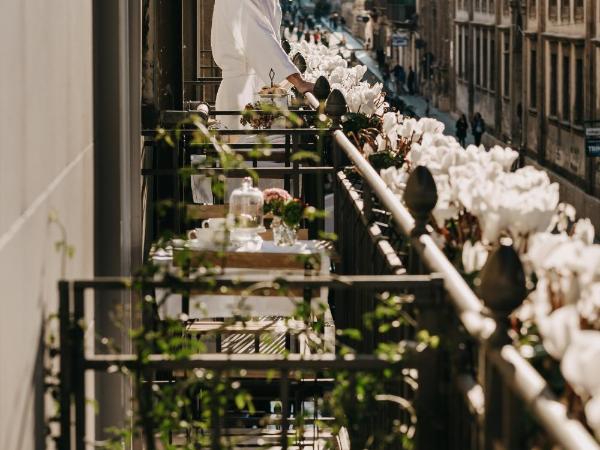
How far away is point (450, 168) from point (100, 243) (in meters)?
1.18

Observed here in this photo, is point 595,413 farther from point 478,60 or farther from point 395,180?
point 478,60

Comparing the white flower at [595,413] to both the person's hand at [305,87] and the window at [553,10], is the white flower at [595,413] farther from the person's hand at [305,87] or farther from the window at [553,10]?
the window at [553,10]

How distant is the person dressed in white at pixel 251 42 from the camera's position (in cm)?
830

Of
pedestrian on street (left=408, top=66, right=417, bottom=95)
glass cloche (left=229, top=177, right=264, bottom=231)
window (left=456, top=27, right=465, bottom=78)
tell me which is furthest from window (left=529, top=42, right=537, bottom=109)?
glass cloche (left=229, top=177, right=264, bottom=231)

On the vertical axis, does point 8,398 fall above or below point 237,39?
below

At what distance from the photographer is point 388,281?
3346 mm

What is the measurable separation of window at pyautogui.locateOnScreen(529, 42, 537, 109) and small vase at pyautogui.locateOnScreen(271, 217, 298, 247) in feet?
107

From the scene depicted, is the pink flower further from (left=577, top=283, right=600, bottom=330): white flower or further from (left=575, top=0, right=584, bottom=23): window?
(left=575, top=0, right=584, bottom=23): window

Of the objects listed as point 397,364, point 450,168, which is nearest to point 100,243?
point 450,168

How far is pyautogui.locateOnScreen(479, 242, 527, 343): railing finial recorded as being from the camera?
272cm

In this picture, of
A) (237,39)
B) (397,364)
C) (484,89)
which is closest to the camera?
(397,364)

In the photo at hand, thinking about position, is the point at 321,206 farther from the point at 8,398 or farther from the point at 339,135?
the point at 8,398

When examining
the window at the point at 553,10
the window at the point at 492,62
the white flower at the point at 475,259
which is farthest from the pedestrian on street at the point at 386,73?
the white flower at the point at 475,259

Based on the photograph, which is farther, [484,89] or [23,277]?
[484,89]
